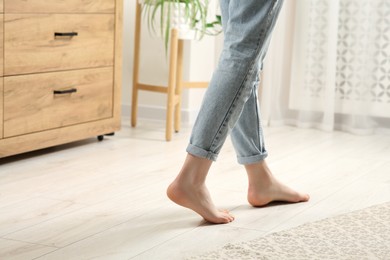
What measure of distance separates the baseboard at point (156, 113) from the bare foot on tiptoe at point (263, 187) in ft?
5.06

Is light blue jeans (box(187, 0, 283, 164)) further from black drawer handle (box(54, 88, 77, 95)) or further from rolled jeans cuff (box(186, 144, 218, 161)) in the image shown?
black drawer handle (box(54, 88, 77, 95))

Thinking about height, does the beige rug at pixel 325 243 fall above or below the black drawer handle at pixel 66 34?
below

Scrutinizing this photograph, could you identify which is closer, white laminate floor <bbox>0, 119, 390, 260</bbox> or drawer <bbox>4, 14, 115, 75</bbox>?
white laminate floor <bbox>0, 119, 390, 260</bbox>

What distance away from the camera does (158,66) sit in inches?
139

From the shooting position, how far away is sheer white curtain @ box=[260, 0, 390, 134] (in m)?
3.29

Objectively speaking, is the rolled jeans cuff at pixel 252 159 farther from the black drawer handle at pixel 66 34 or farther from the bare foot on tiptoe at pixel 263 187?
the black drawer handle at pixel 66 34

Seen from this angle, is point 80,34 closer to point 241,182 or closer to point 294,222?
point 241,182

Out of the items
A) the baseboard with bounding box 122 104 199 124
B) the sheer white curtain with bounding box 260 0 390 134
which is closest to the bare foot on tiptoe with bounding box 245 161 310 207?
the sheer white curtain with bounding box 260 0 390 134

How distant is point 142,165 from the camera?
254 centimetres

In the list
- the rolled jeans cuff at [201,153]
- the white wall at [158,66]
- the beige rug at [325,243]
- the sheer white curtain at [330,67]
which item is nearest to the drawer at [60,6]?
the white wall at [158,66]

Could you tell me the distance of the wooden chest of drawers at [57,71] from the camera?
8.11 feet

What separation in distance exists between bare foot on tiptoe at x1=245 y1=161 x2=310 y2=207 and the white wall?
154cm

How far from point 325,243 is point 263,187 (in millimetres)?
371

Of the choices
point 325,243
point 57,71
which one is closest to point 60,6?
point 57,71
